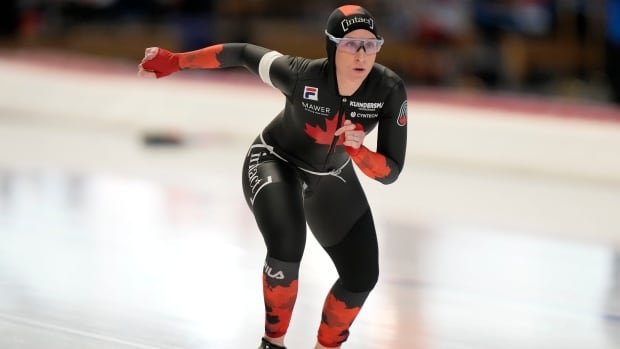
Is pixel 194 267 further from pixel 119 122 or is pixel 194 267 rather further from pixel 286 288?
pixel 119 122

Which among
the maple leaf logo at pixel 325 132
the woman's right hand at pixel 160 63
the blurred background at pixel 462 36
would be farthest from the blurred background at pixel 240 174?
the woman's right hand at pixel 160 63

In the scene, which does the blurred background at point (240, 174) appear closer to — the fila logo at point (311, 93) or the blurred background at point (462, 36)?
the blurred background at point (462, 36)

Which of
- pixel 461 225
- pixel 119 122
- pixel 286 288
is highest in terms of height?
pixel 286 288

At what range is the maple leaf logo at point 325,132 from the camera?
3.69 m

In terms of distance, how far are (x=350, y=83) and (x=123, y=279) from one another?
1834 millimetres

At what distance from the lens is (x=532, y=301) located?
490 cm

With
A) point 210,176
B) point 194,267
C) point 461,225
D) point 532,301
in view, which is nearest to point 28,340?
point 194,267

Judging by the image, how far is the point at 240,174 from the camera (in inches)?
300

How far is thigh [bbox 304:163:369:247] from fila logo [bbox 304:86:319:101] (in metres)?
0.29

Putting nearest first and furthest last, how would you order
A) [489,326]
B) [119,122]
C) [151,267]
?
[489,326], [151,267], [119,122]

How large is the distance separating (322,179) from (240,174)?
3.85 meters

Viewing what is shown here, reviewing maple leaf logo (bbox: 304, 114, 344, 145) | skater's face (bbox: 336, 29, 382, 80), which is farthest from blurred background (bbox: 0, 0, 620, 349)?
skater's face (bbox: 336, 29, 382, 80)

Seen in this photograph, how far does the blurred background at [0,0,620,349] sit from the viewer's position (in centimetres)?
450

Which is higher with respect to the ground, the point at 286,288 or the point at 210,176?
the point at 286,288
